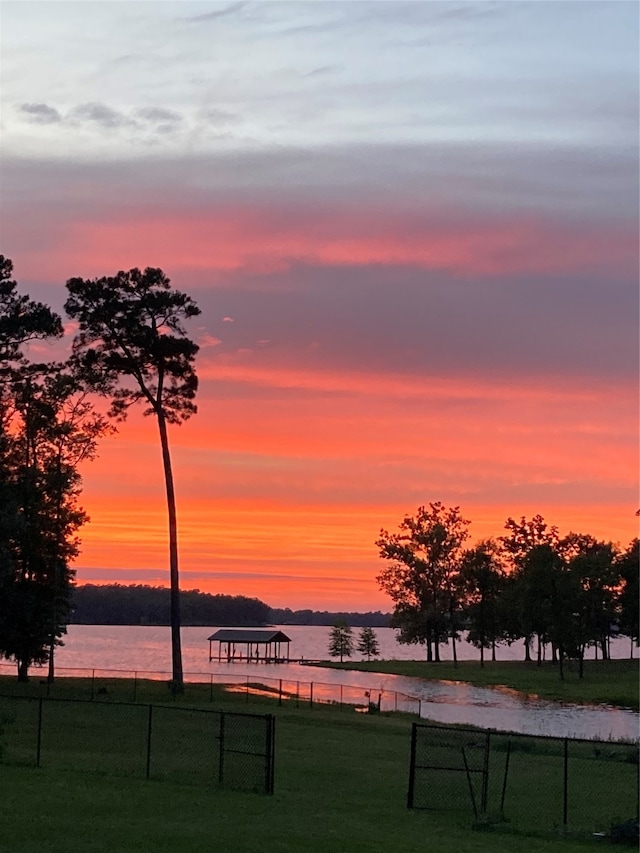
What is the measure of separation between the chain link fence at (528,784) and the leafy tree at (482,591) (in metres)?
85.7

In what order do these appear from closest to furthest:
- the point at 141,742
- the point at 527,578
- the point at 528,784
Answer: the point at 528,784 < the point at 141,742 < the point at 527,578

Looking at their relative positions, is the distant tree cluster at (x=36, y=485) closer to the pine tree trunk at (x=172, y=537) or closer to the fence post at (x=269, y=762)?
the pine tree trunk at (x=172, y=537)

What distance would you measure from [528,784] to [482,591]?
324ft

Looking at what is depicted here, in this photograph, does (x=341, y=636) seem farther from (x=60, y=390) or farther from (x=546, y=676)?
(x=60, y=390)

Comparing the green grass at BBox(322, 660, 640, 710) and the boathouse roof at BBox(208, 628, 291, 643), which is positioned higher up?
the boathouse roof at BBox(208, 628, 291, 643)

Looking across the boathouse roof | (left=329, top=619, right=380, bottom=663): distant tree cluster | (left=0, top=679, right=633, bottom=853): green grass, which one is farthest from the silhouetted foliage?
(left=0, top=679, right=633, bottom=853): green grass

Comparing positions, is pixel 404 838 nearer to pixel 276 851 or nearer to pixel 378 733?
pixel 276 851

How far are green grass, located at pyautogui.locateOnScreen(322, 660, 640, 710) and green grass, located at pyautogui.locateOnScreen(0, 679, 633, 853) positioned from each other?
55.7m

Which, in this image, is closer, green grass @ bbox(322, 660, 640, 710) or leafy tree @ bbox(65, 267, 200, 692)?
leafy tree @ bbox(65, 267, 200, 692)

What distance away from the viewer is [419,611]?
425 ft

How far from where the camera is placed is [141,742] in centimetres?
3694

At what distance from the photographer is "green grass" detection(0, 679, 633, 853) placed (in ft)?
62.3

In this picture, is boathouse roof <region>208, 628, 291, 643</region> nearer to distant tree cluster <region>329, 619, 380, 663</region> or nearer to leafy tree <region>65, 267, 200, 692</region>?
distant tree cluster <region>329, 619, 380, 663</region>

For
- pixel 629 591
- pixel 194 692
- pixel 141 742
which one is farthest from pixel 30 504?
pixel 629 591
